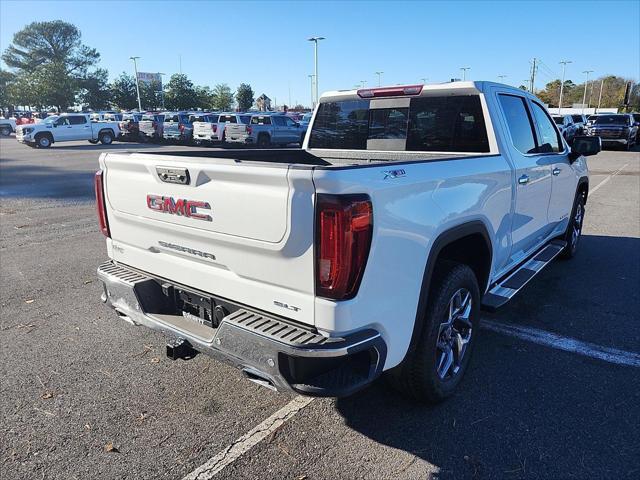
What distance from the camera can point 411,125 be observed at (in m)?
4.27

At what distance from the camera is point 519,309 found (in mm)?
4711

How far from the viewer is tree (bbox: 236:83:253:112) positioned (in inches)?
3386

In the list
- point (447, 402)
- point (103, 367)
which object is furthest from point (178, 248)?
point (447, 402)

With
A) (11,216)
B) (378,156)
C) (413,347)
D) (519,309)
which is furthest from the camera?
(11,216)

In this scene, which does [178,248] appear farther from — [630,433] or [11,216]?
[11,216]

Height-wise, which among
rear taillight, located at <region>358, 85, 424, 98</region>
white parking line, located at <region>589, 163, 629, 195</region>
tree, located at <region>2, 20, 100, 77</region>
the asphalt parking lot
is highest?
tree, located at <region>2, 20, 100, 77</region>

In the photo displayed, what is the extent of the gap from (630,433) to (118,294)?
3.26 m

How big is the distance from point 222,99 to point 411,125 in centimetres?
8933

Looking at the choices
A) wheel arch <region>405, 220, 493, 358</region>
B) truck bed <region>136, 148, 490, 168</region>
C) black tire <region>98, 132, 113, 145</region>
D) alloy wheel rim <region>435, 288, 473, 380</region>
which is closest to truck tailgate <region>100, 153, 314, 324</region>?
wheel arch <region>405, 220, 493, 358</region>

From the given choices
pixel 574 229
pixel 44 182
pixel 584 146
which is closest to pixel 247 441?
pixel 584 146

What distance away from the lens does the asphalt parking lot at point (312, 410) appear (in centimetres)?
262

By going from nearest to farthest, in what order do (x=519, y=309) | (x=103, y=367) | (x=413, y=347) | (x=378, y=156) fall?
1. (x=413, y=347)
2. (x=103, y=367)
3. (x=378, y=156)
4. (x=519, y=309)

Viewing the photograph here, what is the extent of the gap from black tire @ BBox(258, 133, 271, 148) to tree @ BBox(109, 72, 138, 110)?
65.3 m

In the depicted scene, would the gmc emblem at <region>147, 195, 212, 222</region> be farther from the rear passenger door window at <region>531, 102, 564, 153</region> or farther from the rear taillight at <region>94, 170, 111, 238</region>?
the rear passenger door window at <region>531, 102, 564, 153</region>
